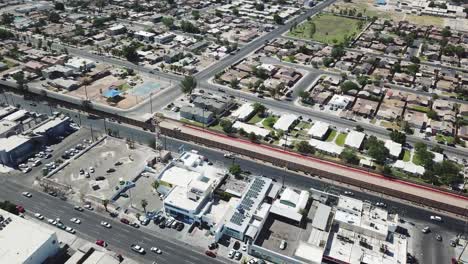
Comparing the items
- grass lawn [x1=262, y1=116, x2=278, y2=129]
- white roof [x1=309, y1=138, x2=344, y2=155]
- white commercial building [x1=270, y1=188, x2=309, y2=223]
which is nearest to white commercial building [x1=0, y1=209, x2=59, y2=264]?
white commercial building [x1=270, y1=188, x2=309, y2=223]

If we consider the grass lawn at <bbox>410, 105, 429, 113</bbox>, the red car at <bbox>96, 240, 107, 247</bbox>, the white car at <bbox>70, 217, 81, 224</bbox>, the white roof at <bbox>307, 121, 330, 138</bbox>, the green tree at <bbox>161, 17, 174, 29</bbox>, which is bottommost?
the white car at <bbox>70, 217, 81, 224</bbox>

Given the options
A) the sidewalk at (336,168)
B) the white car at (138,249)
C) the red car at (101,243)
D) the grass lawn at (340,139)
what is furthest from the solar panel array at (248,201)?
the grass lawn at (340,139)

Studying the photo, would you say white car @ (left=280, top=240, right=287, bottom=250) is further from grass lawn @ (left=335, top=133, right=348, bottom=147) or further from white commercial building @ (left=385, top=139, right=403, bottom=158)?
white commercial building @ (left=385, top=139, right=403, bottom=158)

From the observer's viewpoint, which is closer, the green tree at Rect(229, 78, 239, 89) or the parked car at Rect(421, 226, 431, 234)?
the parked car at Rect(421, 226, 431, 234)

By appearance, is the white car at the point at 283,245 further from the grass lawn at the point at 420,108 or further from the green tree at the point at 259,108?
the grass lawn at the point at 420,108

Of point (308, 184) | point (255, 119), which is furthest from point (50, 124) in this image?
point (308, 184)

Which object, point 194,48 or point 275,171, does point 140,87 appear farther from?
point 275,171
